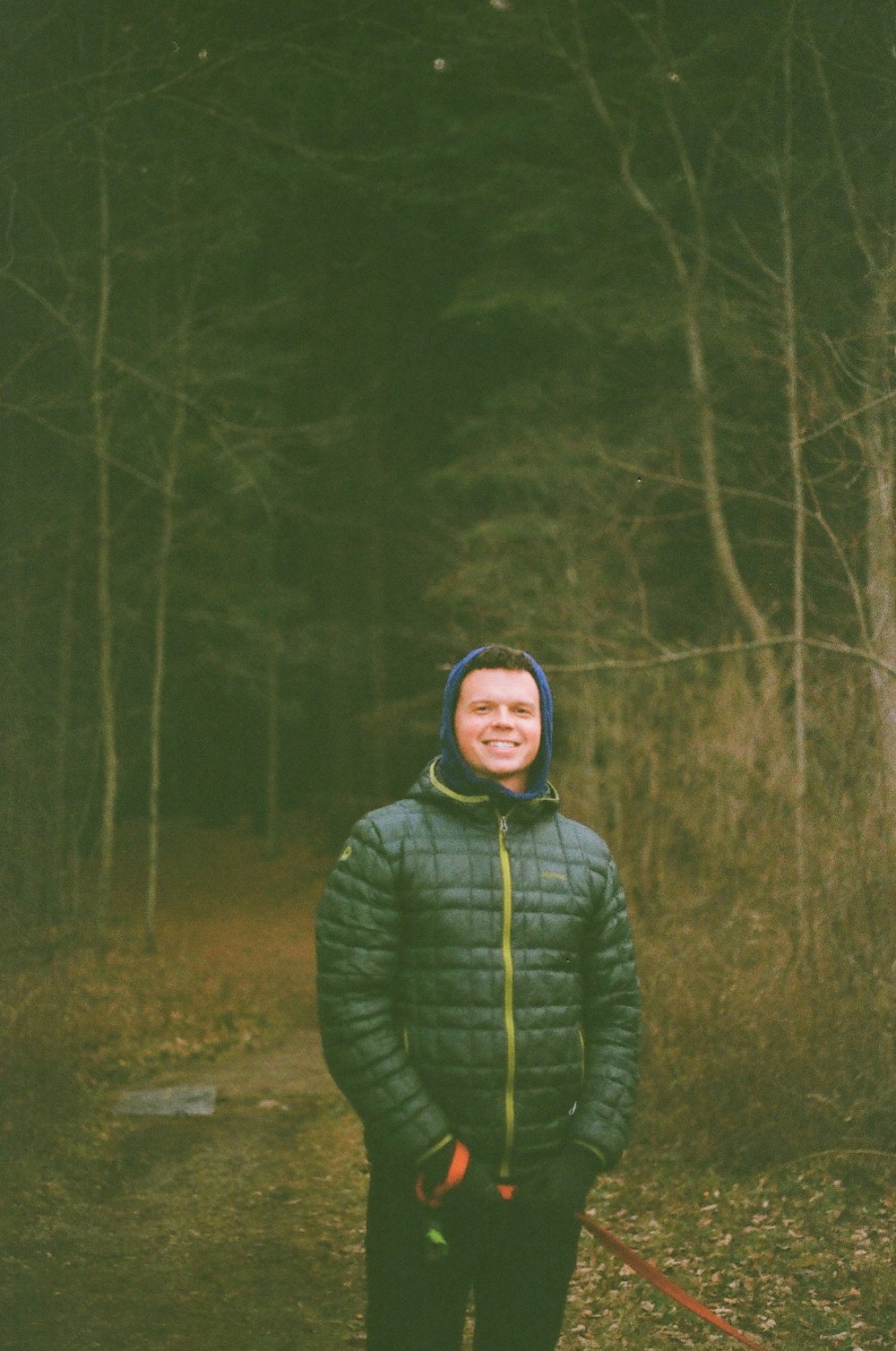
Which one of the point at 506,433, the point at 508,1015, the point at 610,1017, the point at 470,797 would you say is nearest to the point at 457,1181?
the point at 508,1015

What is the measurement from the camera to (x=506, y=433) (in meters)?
19.9

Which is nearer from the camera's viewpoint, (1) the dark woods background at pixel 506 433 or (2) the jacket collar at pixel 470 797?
(2) the jacket collar at pixel 470 797

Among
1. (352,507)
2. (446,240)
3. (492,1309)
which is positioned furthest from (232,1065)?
(352,507)

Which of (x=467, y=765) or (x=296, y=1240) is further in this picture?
(x=296, y=1240)

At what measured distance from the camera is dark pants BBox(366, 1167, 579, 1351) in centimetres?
321

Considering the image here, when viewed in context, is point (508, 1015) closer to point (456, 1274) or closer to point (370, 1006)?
point (370, 1006)

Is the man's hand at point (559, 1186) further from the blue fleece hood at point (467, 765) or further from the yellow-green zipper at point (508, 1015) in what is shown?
the blue fleece hood at point (467, 765)

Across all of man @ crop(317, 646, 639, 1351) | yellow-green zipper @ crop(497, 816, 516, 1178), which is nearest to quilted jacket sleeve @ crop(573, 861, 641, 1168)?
man @ crop(317, 646, 639, 1351)

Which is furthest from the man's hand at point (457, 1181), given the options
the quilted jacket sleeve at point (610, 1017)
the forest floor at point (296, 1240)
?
the forest floor at point (296, 1240)

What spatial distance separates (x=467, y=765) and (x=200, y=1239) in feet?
13.7

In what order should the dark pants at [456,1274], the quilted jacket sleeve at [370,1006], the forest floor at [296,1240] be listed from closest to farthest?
the quilted jacket sleeve at [370,1006]
the dark pants at [456,1274]
the forest floor at [296,1240]

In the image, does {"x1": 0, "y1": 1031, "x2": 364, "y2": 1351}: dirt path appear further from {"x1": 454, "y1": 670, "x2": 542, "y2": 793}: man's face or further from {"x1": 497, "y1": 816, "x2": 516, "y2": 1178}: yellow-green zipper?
{"x1": 454, "y1": 670, "x2": 542, "y2": 793}: man's face

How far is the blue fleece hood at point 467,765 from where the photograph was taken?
330 cm

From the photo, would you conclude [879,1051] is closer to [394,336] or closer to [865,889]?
[865,889]
